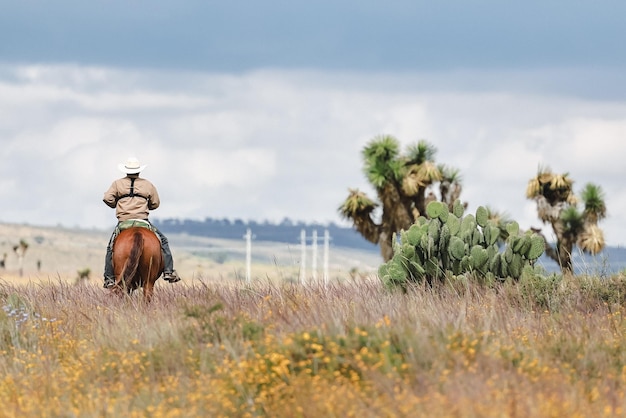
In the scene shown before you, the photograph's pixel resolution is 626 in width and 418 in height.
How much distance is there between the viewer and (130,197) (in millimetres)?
19734

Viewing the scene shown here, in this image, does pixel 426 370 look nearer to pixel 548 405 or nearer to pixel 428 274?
pixel 548 405

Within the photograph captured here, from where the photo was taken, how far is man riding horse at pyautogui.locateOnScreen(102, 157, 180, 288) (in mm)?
19656

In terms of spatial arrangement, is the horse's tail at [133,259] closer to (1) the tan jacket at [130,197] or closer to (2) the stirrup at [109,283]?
(2) the stirrup at [109,283]

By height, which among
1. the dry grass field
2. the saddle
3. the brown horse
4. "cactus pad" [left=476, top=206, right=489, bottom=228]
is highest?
"cactus pad" [left=476, top=206, right=489, bottom=228]

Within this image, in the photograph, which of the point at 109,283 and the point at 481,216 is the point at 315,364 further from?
the point at 481,216

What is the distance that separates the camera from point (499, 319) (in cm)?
1430

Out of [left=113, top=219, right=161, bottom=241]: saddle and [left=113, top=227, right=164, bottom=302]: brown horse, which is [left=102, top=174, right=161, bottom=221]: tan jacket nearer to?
[left=113, top=219, right=161, bottom=241]: saddle

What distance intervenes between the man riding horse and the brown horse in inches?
5.6

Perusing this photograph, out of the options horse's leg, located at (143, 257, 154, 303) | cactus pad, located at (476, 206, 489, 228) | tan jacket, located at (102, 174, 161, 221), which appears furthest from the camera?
cactus pad, located at (476, 206, 489, 228)

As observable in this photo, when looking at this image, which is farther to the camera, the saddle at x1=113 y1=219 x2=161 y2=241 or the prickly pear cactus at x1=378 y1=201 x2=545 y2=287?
the prickly pear cactus at x1=378 y1=201 x2=545 y2=287

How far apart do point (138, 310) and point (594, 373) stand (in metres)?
7.96

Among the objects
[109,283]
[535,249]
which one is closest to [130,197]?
[109,283]

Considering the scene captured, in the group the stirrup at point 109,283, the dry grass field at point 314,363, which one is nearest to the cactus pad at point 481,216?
the dry grass field at point 314,363

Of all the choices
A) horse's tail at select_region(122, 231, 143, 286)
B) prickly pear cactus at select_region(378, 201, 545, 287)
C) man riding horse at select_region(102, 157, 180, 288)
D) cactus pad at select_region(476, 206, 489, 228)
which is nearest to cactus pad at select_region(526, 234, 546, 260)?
prickly pear cactus at select_region(378, 201, 545, 287)
